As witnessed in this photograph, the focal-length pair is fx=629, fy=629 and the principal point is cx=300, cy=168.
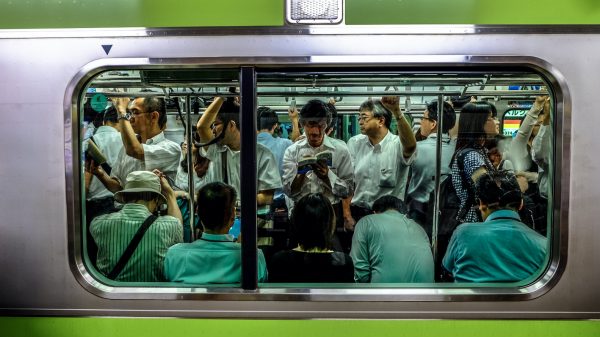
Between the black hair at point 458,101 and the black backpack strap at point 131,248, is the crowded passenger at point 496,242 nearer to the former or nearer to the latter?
the black hair at point 458,101

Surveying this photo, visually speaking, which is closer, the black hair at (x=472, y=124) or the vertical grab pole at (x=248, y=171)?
the vertical grab pole at (x=248, y=171)

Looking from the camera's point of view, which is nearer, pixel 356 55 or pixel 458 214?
pixel 356 55

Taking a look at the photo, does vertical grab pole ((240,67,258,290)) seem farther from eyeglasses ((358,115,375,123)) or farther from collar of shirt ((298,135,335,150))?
eyeglasses ((358,115,375,123))

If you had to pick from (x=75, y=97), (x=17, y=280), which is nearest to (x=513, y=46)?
(x=75, y=97)

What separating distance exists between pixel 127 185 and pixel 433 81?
147 cm

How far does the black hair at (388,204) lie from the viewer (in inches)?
121

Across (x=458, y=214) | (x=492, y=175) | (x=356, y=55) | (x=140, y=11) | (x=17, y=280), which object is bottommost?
(x=17, y=280)

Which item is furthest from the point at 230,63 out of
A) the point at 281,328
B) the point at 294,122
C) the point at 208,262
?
the point at 281,328

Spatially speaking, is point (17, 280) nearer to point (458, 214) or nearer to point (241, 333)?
point (241, 333)

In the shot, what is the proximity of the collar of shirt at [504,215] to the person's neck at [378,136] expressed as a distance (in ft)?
2.09

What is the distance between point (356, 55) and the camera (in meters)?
2.46

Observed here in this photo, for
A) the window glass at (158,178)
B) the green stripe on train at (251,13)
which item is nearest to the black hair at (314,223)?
the window glass at (158,178)

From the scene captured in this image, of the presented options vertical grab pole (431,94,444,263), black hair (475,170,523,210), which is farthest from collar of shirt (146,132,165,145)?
black hair (475,170,523,210)

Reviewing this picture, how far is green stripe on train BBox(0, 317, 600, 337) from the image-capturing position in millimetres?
2502
